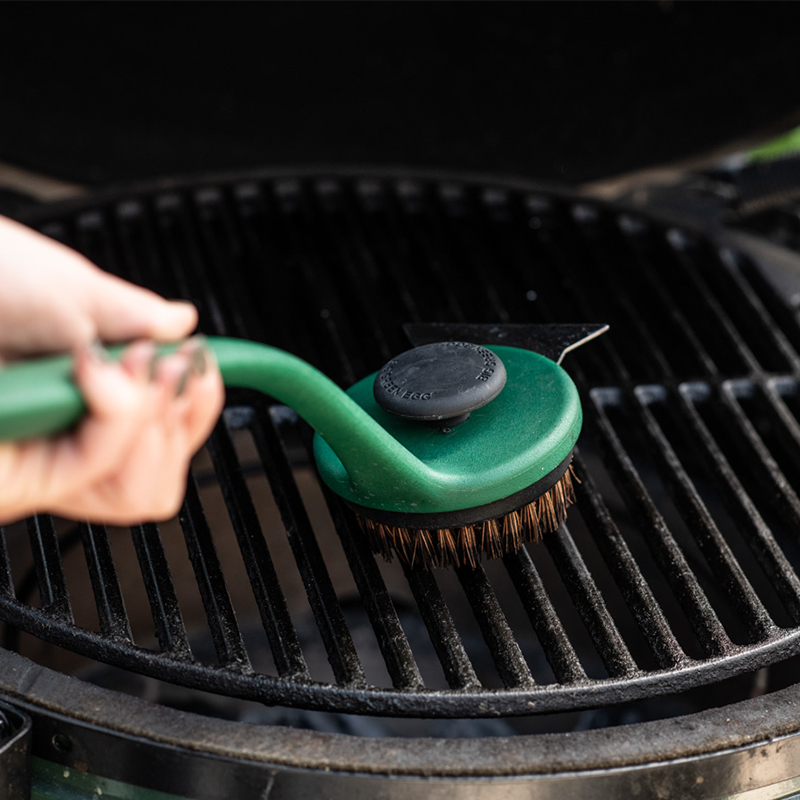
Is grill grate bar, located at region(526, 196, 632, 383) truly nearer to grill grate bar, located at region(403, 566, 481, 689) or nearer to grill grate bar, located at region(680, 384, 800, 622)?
grill grate bar, located at region(680, 384, 800, 622)

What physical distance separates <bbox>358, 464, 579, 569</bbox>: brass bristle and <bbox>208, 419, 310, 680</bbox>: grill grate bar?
93 millimetres

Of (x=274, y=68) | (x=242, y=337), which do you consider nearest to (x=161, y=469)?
(x=242, y=337)

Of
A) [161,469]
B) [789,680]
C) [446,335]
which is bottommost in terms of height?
[789,680]

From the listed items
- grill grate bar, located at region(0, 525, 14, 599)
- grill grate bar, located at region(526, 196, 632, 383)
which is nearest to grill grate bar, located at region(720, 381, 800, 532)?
grill grate bar, located at region(526, 196, 632, 383)

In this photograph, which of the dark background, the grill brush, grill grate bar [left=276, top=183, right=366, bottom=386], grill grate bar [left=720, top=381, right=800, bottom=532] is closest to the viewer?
the grill brush

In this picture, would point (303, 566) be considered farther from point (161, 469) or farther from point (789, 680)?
point (789, 680)

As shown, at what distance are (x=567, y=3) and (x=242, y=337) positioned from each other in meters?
0.78

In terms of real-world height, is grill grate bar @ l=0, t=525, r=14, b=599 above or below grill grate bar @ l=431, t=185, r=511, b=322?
below

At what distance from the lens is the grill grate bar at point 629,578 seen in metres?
0.73

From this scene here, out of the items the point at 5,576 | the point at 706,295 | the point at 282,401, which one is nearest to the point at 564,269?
the point at 706,295

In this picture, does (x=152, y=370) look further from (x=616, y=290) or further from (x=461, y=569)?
(x=616, y=290)

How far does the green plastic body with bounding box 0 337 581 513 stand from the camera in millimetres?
583

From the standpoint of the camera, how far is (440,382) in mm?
723

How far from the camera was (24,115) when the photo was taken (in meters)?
1.41
